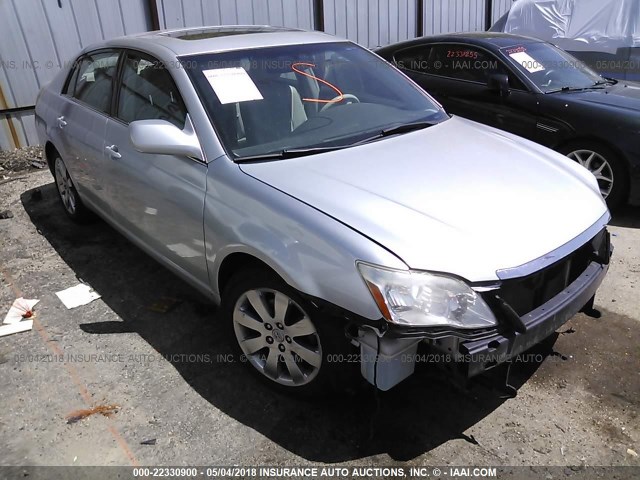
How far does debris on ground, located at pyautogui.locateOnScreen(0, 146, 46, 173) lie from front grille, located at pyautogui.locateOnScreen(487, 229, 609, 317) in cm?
607

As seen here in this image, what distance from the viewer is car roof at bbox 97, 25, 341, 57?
305cm

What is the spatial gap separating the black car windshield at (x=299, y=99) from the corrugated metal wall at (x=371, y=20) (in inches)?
237

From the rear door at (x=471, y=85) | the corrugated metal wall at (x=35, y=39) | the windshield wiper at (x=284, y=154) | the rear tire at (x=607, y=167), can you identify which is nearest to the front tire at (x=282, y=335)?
the windshield wiper at (x=284, y=154)

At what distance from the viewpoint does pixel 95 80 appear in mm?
3842

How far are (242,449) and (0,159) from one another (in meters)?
5.61

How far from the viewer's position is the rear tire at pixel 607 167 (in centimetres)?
463

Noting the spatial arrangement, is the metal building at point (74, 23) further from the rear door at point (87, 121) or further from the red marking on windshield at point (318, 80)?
the red marking on windshield at point (318, 80)

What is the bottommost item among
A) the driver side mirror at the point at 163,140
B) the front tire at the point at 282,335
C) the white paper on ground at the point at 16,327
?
the white paper on ground at the point at 16,327

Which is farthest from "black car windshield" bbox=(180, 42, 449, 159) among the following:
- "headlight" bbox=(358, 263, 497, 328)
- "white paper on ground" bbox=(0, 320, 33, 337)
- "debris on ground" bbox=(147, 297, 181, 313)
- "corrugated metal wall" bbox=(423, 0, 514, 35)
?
"corrugated metal wall" bbox=(423, 0, 514, 35)

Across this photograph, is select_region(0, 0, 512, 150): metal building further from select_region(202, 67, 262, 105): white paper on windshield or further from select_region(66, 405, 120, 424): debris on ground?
select_region(66, 405, 120, 424): debris on ground

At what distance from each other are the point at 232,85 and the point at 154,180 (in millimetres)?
679

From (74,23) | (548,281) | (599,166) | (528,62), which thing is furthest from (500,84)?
(74,23)

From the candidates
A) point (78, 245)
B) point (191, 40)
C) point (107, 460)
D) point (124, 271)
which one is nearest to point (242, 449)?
point (107, 460)

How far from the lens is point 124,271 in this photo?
13.0 feet
